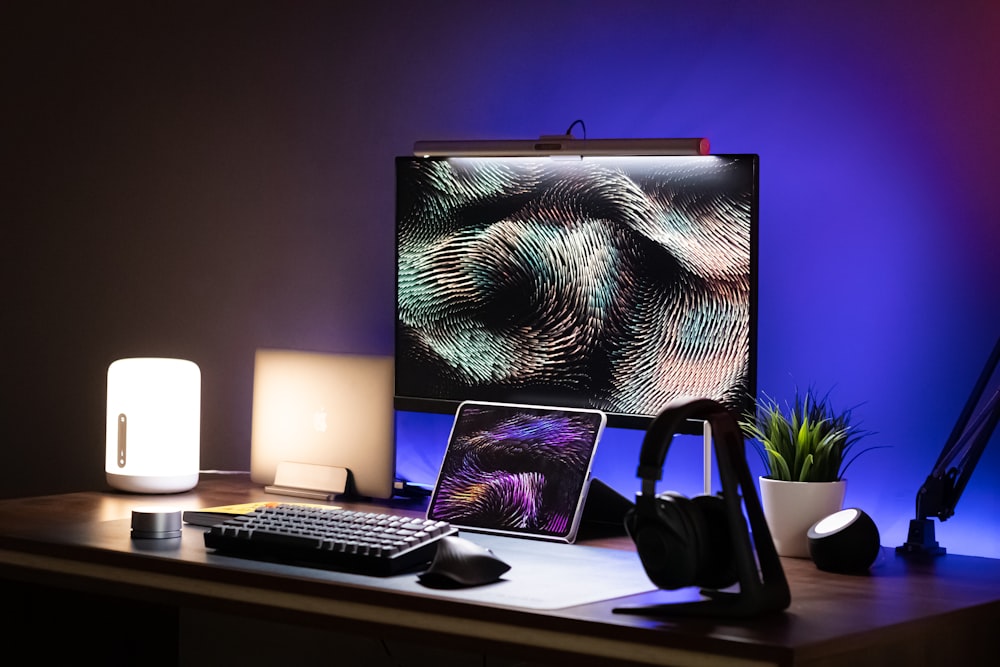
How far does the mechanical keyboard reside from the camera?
184 cm

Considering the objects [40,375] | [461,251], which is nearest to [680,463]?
[461,251]

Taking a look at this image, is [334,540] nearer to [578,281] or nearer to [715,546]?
[715,546]

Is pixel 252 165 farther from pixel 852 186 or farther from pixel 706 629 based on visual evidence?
pixel 706 629

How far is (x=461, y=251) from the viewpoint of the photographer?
2.39 m

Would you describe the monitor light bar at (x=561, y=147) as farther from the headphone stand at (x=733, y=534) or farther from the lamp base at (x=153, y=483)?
the lamp base at (x=153, y=483)

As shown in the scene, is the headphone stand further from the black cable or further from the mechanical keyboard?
the black cable

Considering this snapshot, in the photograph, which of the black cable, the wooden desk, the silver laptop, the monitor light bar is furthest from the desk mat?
the black cable

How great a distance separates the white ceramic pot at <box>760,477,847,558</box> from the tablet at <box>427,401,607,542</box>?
0.30m

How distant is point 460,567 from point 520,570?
0.15 m

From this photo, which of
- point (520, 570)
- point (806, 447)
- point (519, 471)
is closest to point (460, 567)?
point (520, 570)

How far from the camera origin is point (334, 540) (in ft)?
6.19

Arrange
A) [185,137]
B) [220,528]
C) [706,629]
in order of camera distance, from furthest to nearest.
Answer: [185,137] < [220,528] < [706,629]

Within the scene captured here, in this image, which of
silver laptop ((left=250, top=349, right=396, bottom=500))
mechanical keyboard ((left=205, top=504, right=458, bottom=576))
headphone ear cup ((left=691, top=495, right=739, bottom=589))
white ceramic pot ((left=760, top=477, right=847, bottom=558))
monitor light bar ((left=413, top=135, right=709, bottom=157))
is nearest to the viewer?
headphone ear cup ((left=691, top=495, right=739, bottom=589))

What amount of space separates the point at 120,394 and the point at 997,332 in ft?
5.06
